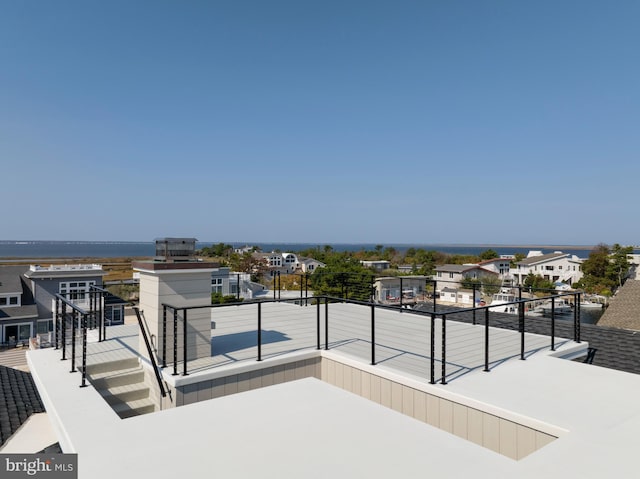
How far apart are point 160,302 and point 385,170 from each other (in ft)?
115

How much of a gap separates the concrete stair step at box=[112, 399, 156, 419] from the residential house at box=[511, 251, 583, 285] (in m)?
53.2

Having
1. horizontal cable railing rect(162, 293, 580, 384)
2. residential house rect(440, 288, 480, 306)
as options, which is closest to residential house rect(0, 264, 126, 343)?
horizontal cable railing rect(162, 293, 580, 384)

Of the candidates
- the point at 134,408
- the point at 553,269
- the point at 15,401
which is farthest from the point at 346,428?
the point at 553,269

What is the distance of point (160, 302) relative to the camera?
168 inches

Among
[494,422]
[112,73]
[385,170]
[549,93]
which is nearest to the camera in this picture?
[494,422]

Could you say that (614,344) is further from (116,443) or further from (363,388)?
(116,443)

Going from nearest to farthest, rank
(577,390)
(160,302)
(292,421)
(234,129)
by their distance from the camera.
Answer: (292,421) → (577,390) → (160,302) → (234,129)

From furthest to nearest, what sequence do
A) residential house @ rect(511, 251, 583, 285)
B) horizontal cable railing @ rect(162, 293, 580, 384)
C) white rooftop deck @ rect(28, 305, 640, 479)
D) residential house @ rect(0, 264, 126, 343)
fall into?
residential house @ rect(511, 251, 583, 285)
residential house @ rect(0, 264, 126, 343)
horizontal cable railing @ rect(162, 293, 580, 384)
white rooftop deck @ rect(28, 305, 640, 479)

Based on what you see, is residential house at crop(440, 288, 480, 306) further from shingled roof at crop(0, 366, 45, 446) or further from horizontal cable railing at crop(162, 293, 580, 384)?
shingled roof at crop(0, 366, 45, 446)

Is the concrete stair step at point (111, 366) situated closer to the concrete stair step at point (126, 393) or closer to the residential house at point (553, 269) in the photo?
the concrete stair step at point (126, 393)

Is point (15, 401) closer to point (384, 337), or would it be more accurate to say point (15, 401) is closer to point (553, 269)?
point (384, 337)

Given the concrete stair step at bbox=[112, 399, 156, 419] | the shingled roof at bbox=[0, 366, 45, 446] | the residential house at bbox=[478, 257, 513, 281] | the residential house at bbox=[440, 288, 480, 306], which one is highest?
the concrete stair step at bbox=[112, 399, 156, 419]

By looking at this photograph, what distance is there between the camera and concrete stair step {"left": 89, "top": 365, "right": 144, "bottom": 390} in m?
4.26

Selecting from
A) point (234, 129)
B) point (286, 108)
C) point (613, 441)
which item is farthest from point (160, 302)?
point (234, 129)
